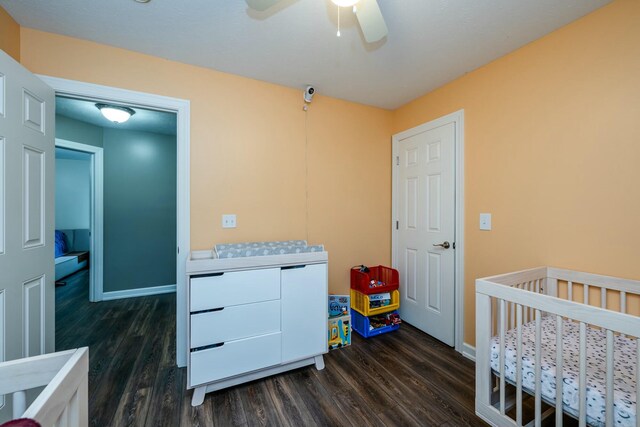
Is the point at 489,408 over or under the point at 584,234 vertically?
under

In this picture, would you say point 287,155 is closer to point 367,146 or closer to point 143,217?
point 367,146

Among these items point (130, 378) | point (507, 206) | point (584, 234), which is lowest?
point (130, 378)

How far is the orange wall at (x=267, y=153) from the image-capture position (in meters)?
1.81

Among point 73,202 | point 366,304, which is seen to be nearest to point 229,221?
point 366,304

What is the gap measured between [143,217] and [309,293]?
302 cm

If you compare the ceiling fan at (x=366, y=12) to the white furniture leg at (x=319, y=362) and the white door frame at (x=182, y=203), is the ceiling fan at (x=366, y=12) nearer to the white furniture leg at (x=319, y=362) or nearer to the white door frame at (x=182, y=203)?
the white door frame at (x=182, y=203)

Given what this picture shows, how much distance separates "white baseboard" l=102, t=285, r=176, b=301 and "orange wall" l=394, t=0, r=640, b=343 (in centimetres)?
383

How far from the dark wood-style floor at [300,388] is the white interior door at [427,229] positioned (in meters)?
0.27

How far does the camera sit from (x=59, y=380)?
65 centimetres

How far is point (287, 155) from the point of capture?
7.81 ft

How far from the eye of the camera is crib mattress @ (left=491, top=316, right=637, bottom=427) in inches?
38.2

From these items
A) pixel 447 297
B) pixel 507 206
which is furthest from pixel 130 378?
pixel 507 206

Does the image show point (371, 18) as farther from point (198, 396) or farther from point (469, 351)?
point (469, 351)

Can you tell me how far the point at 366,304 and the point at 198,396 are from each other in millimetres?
1464
